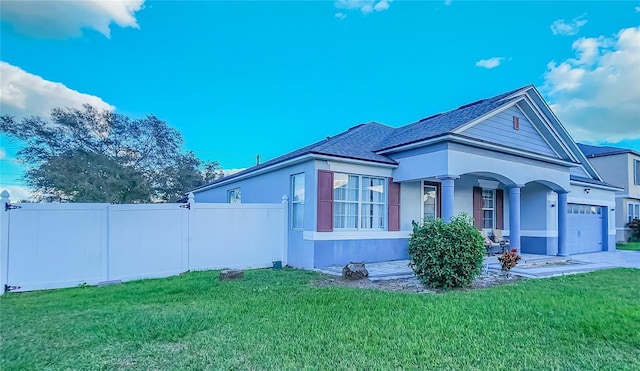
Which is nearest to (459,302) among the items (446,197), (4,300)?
(446,197)

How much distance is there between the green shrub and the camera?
723cm

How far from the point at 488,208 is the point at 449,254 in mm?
8739

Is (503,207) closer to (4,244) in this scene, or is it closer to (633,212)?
(4,244)

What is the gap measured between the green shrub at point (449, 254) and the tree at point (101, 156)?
69.5 ft

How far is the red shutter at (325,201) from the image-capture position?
10.1 metres

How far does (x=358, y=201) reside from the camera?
11.1 m

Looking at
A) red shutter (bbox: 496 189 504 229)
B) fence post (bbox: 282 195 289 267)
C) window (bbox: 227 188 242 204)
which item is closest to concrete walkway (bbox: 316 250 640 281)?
fence post (bbox: 282 195 289 267)

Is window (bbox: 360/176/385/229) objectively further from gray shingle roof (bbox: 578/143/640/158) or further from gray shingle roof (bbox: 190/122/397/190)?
gray shingle roof (bbox: 578/143/640/158)

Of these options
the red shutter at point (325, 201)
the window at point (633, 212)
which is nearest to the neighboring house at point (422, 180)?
the red shutter at point (325, 201)

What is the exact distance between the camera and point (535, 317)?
5.18 m

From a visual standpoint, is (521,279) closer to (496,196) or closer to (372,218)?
(372,218)

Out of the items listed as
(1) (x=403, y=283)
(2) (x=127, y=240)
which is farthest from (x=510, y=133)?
(2) (x=127, y=240)

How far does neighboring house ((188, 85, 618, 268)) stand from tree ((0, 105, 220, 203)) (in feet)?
41.3

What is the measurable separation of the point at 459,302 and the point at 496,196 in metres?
10.5
